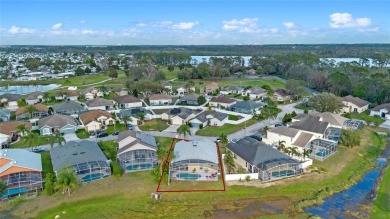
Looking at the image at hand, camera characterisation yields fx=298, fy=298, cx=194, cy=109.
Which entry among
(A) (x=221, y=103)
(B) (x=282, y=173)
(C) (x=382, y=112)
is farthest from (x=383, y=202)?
(A) (x=221, y=103)

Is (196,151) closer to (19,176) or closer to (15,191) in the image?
(19,176)

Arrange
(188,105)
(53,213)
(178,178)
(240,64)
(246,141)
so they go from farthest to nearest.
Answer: (240,64) < (188,105) < (246,141) < (178,178) < (53,213)

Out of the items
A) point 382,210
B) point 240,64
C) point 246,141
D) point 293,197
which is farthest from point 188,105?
point 240,64

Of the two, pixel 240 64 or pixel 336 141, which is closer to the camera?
pixel 336 141

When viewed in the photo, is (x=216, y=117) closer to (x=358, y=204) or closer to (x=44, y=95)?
(x=358, y=204)

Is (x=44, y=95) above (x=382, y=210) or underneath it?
above

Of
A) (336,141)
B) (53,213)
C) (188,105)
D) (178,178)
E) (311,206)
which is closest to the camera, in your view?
(53,213)

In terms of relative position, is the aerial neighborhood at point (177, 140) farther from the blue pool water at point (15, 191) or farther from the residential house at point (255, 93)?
the residential house at point (255, 93)
